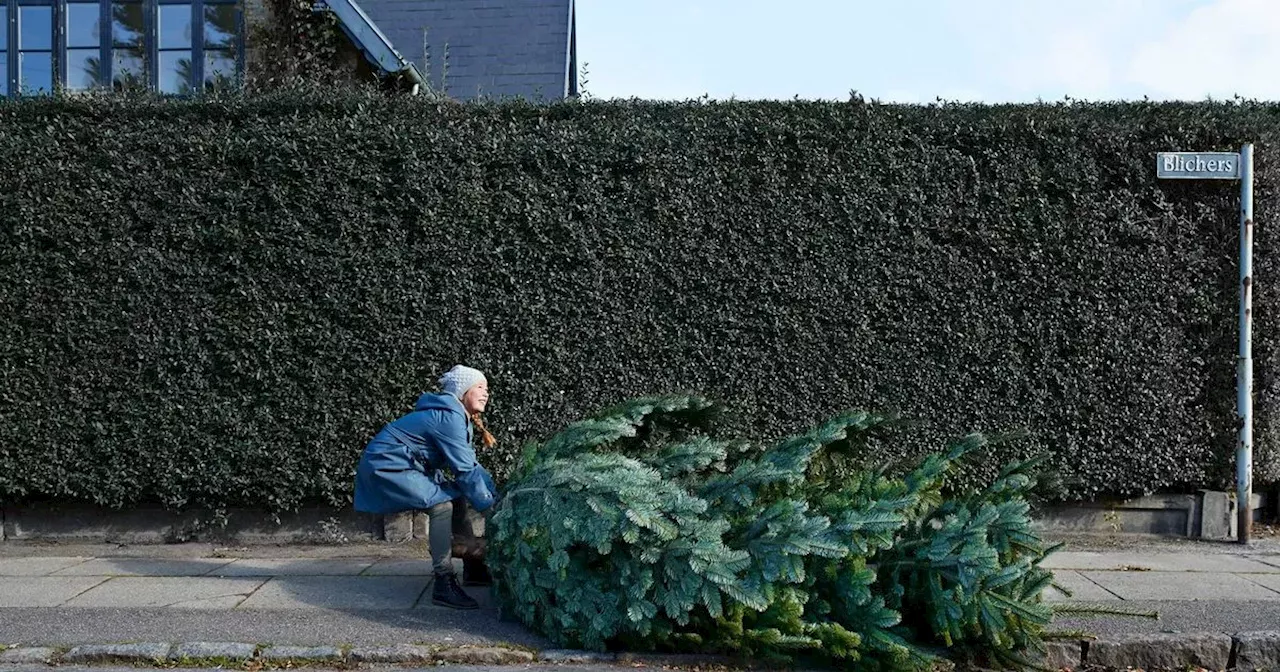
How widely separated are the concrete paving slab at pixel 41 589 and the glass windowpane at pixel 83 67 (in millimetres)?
7882

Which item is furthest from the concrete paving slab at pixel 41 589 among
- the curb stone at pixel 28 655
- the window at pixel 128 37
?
the window at pixel 128 37

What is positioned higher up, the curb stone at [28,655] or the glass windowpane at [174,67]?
the glass windowpane at [174,67]

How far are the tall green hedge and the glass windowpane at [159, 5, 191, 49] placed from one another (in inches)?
209

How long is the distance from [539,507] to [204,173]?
4127 mm

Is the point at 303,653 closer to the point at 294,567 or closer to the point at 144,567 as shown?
the point at 294,567

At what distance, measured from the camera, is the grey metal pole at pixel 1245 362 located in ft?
26.5

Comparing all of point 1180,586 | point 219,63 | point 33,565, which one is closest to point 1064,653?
point 1180,586

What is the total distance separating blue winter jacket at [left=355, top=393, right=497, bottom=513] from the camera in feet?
19.7

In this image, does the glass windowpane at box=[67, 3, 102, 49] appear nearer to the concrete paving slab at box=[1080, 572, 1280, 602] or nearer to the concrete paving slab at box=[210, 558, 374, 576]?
the concrete paving slab at box=[210, 558, 374, 576]

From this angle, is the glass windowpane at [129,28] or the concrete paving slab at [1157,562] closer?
the concrete paving slab at [1157,562]

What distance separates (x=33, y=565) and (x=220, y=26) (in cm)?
750

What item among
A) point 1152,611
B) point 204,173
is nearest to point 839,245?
point 1152,611

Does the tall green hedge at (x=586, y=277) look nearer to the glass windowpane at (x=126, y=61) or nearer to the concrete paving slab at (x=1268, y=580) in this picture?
the concrete paving slab at (x=1268, y=580)

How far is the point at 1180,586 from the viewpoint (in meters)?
6.68
